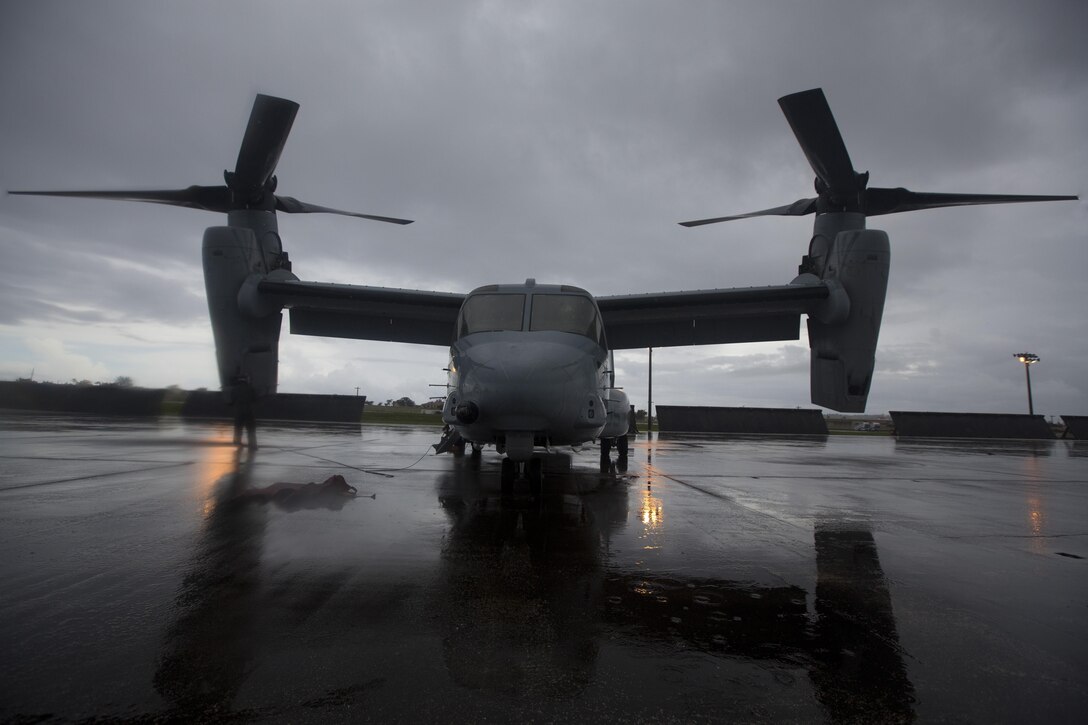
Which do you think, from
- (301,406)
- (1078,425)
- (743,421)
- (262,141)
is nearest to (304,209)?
(262,141)

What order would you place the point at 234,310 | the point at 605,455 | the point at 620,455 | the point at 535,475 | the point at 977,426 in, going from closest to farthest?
the point at 535,475 → the point at 605,455 → the point at 620,455 → the point at 234,310 → the point at 977,426

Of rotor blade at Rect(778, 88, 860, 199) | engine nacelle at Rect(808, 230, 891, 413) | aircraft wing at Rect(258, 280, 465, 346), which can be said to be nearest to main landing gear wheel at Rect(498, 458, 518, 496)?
aircraft wing at Rect(258, 280, 465, 346)

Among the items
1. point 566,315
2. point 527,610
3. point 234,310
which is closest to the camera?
point 527,610

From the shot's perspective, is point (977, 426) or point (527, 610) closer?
point (527, 610)

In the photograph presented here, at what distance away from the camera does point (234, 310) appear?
1336 centimetres

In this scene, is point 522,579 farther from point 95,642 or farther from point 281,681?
point 95,642

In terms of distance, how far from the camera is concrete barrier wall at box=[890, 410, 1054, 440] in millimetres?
33625

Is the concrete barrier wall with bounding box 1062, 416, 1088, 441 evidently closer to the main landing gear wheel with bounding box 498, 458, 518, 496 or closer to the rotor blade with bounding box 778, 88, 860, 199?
the rotor blade with bounding box 778, 88, 860, 199

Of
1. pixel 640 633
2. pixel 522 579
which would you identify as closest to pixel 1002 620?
pixel 640 633

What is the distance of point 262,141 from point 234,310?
4426 millimetres

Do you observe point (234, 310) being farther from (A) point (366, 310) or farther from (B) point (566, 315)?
(B) point (566, 315)

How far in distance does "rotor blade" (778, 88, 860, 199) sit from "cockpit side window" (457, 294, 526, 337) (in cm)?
919

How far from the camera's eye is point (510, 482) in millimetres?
7129

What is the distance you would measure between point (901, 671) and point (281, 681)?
8.58ft
